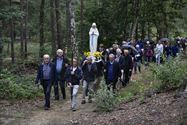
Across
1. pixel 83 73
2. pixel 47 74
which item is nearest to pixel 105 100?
pixel 83 73

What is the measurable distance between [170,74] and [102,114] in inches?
100

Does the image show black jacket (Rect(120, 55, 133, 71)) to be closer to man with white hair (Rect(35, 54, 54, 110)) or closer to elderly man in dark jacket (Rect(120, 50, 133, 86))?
elderly man in dark jacket (Rect(120, 50, 133, 86))

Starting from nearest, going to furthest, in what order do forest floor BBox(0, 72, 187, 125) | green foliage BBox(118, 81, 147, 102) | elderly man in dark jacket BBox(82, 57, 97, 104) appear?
forest floor BBox(0, 72, 187, 125), green foliage BBox(118, 81, 147, 102), elderly man in dark jacket BBox(82, 57, 97, 104)

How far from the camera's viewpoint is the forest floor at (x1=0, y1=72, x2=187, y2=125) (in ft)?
35.6

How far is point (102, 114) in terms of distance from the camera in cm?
1353

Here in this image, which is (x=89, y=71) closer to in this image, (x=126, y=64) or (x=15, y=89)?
(x=126, y=64)

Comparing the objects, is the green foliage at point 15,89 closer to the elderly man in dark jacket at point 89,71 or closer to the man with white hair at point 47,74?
the man with white hair at point 47,74

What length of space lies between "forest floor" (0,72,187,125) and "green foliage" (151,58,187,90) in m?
0.61

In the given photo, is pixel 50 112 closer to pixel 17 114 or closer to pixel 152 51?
pixel 17 114

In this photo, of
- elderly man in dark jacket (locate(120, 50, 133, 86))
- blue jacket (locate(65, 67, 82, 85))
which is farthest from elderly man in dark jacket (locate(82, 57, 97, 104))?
elderly man in dark jacket (locate(120, 50, 133, 86))

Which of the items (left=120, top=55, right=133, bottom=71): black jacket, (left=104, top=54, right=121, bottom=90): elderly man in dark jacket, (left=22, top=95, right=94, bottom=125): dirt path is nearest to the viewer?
(left=22, top=95, right=94, bottom=125): dirt path

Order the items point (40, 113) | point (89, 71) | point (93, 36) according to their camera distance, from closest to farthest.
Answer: point (40, 113), point (89, 71), point (93, 36)

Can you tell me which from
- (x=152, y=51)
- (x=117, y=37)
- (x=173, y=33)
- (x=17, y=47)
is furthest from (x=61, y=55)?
(x=173, y=33)

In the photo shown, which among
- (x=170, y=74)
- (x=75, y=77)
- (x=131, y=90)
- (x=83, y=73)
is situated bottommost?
(x=131, y=90)
